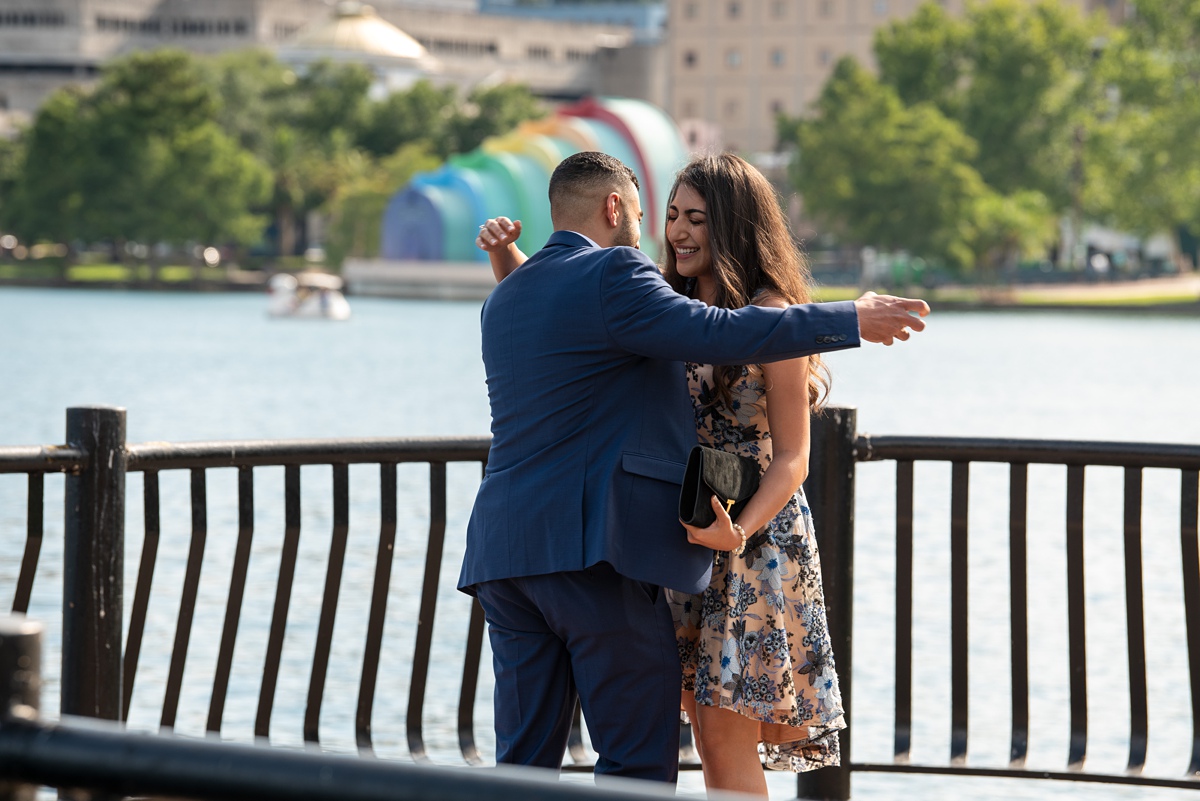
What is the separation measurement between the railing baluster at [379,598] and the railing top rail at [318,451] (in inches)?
2.4

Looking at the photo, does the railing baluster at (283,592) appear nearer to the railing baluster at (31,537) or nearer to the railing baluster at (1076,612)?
the railing baluster at (31,537)

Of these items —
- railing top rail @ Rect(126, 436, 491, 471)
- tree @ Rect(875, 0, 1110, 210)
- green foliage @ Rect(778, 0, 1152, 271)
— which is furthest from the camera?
tree @ Rect(875, 0, 1110, 210)

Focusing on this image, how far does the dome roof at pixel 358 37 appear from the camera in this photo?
111000 millimetres

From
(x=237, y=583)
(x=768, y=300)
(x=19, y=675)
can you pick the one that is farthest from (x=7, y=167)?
(x=19, y=675)

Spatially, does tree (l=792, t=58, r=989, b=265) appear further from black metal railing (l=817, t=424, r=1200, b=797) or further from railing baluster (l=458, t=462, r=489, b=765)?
railing baluster (l=458, t=462, r=489, b=765)

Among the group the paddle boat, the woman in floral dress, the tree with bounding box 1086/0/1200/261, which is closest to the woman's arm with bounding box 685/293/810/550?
the woman in floral dress

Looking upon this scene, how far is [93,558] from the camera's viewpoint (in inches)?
167

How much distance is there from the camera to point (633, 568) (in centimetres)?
334

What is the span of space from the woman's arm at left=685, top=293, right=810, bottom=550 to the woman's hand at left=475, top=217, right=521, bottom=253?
70cm

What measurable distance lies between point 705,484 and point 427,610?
1873mm

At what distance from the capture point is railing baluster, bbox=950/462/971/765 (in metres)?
4.85

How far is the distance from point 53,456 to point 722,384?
1637 millimetres

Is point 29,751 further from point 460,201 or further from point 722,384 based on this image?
point 460,201

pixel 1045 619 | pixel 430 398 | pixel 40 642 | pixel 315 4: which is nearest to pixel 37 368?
pixel 430 398
